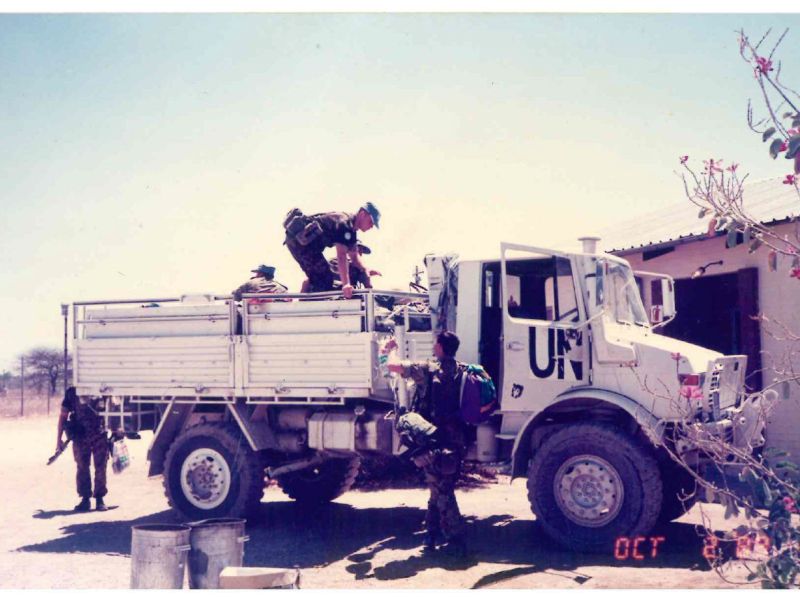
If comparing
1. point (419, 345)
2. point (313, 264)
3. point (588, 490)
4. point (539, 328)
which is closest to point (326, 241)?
point (313, 264)

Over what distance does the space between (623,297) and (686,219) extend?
5.60 m

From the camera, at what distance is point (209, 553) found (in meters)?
5.89

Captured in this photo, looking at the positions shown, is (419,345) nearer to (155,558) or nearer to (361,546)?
(361,546)

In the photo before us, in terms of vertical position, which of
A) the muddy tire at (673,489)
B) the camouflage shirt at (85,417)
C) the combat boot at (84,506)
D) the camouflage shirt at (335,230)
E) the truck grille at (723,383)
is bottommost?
the combat boot at (84,506)

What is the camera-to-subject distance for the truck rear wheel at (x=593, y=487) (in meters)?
6.79

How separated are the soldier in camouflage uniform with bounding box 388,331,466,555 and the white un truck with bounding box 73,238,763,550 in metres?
0.52

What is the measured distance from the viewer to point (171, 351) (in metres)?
8.70

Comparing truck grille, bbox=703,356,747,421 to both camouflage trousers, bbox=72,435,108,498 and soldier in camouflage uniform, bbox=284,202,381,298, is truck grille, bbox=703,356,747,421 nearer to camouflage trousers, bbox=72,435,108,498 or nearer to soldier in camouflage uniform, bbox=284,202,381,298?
soldier in camouflage uniform, bbox=284,202,381,298

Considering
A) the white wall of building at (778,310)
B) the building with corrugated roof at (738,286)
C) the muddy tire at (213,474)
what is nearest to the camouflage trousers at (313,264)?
the muddy tire at (213,474)

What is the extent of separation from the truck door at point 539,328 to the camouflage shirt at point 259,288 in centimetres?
255

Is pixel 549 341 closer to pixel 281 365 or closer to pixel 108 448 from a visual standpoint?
pixel 281 365

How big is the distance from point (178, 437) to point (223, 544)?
3105 millimetres

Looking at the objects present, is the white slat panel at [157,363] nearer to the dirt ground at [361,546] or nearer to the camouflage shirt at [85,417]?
the camouflage shirt at [85,417]

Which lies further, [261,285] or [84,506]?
[84,506]
